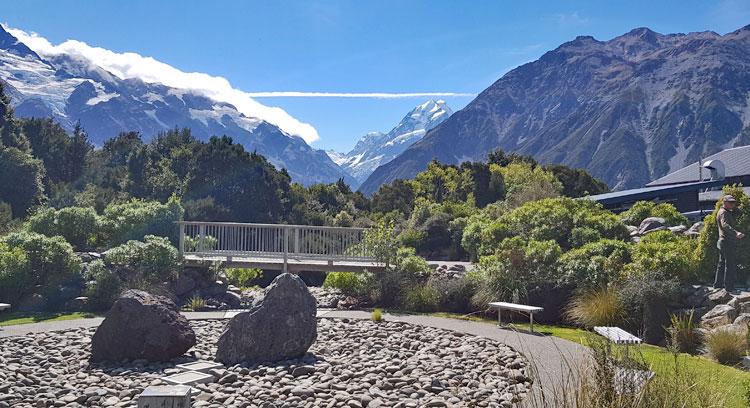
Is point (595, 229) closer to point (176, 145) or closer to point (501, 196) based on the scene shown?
point (501, 196)

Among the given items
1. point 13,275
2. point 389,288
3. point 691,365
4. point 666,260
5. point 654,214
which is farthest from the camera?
point 654,214

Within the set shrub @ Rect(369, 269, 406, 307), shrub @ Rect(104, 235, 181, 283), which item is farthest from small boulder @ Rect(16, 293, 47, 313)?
shrub @ Rect(369, 269, 406, 307)

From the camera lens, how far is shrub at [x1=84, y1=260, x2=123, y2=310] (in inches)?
572

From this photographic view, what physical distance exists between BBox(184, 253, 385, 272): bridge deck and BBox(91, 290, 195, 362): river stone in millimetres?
6912

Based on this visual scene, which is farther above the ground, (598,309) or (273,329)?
(598,309)

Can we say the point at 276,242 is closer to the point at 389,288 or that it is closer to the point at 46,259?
the point at 389,288

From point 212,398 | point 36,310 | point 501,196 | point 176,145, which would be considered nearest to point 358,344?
point 212,398

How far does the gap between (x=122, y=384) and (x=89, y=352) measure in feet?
7.32

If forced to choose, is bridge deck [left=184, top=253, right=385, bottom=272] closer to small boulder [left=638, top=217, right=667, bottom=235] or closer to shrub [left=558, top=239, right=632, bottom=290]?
shrub [left=558, top=239, right=632, bottom=290]

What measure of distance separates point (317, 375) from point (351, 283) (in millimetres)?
7486

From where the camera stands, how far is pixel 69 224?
17547 mm

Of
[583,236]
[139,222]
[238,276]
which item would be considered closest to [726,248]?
[583,236]


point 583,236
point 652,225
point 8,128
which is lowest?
point 583,236

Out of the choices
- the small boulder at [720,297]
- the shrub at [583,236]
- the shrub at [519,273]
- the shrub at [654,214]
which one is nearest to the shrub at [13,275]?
the shrub at [519,273]
